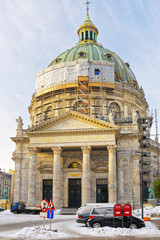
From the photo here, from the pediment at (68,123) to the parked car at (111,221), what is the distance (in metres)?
23.6

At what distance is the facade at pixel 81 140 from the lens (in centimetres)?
4422

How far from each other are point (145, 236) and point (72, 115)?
95.7ft

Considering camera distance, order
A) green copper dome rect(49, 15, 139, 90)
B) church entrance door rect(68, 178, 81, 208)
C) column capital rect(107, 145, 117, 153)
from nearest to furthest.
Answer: column capital rect(107, 145, 117, 153) → church entrance door rect(68, 178, 81, 208) → green copper dome rect(49, 15, 139, 90)

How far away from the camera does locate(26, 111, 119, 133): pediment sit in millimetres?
44906

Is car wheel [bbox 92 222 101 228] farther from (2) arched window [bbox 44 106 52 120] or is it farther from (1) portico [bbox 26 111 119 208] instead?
(2) arched window [bbox 44 106 52 120]

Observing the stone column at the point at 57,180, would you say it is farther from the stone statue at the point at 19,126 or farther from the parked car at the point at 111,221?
the parked car at the point at 111,221

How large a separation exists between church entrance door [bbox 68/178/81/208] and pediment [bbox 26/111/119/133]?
898 centimetres

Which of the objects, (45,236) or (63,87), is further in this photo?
(63,87)

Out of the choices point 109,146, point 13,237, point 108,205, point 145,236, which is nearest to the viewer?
point 13,237

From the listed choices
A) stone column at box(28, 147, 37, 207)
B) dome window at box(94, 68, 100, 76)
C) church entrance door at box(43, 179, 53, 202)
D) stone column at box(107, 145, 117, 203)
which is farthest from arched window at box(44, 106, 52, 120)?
stone column at box(107, 145, 117, 203)

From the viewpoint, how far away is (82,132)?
147 feet

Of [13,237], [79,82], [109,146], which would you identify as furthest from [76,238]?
[79,82]

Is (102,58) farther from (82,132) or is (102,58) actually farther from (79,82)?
(82,132)

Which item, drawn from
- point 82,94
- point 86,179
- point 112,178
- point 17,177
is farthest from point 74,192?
point 82,94
